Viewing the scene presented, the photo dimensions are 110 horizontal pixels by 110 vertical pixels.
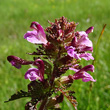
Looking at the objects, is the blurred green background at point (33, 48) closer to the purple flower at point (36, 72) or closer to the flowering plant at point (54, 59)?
the flowering plant at point (54, 59)

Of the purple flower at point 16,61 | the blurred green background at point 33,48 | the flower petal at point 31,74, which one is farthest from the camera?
the blurred green background at point 33,48

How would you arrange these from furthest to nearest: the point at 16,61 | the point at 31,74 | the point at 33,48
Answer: the point at 33,48
the point at 16,61
the point at 31,74

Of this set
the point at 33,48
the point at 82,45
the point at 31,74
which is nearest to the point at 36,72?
the point at 31,74

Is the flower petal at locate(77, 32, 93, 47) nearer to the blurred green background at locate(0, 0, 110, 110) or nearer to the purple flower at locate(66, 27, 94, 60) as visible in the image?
the purple flower at locate(66, 27, 94, 60)

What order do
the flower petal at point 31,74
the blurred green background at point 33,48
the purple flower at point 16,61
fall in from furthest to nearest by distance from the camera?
the blurred green background at point 33,48 < the purple flower at point 16,61 < the flower petal at point 31,74

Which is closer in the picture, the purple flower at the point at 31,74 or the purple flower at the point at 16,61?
the purple flower at the point at 31,74

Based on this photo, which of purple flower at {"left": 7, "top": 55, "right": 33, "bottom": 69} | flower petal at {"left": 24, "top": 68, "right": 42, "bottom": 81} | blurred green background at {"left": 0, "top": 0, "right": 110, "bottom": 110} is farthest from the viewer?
blurred green background at {"left": 0, "top": 0, "right": 110, "bottom": 110}

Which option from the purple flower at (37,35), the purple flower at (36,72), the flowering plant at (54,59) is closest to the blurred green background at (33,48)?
the flowering plant at (54,59)

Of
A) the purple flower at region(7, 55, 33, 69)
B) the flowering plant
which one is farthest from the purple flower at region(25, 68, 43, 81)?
the purple flower at region(7, 55, 33, 69)

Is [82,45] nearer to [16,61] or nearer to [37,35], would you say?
[37,35]

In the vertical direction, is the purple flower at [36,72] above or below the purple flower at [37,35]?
→ below

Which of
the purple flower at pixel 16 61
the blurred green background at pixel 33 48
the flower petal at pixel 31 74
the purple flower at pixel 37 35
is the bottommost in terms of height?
the flower petal at pixel 31 74

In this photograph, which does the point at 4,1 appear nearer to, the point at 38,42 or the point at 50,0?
the point at 50,0
